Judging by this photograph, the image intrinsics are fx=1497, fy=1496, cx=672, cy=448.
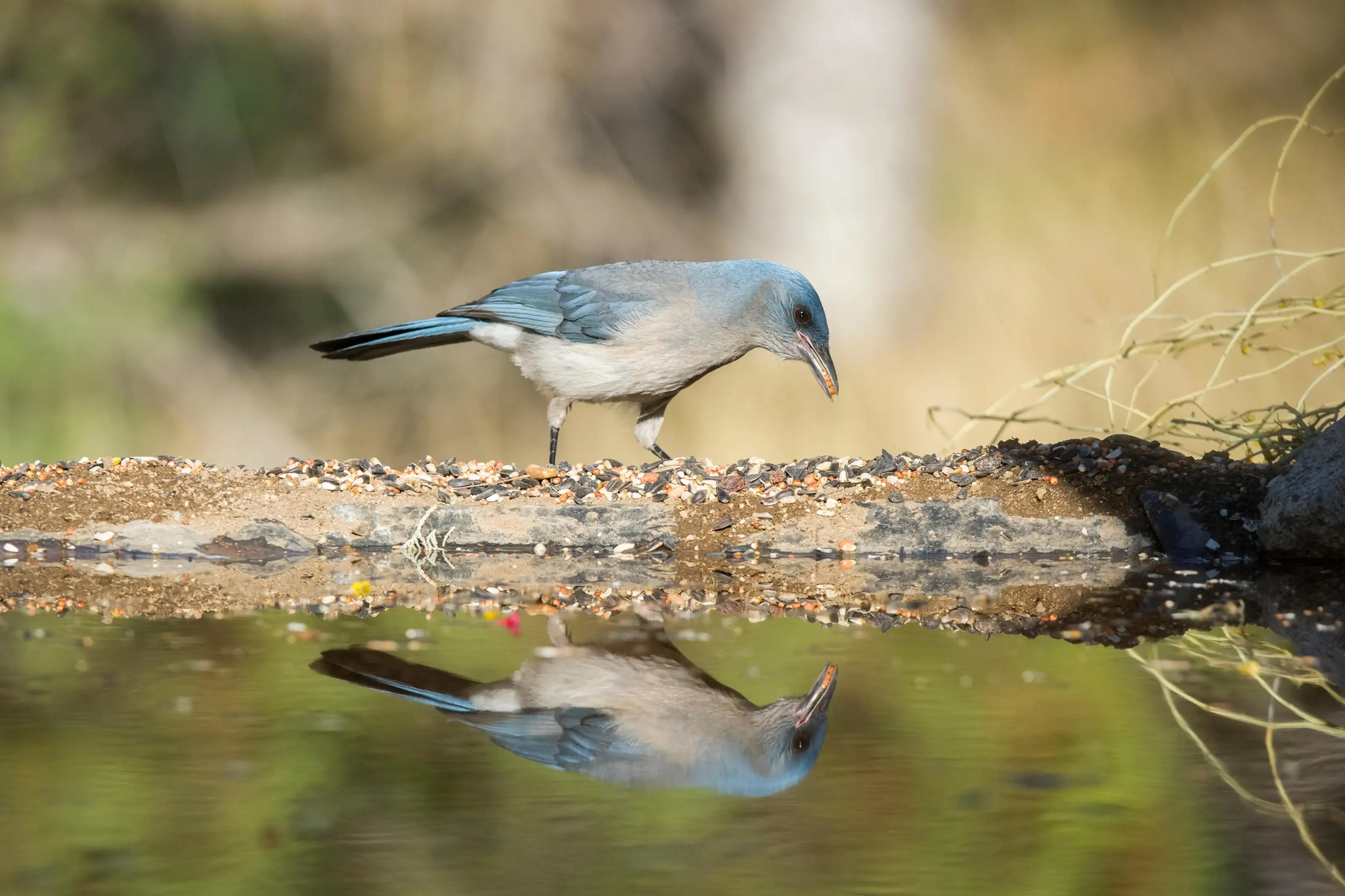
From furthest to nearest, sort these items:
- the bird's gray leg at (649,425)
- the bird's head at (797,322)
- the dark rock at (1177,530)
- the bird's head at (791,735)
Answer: the bird's gray leg at (649,425)
the bird's head at (797,322)
the dark rock at (1177,530)
the bird's head at (791,735)

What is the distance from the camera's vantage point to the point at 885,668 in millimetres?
2357

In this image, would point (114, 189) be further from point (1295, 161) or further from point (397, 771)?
point (397, 771)

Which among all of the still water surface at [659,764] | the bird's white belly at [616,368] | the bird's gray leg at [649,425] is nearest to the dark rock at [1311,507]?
the still water surface at [659,764]

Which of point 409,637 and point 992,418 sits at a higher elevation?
point 992,418

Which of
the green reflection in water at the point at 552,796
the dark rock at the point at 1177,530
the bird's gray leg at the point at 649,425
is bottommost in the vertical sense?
the green reflection in water at the point at 552,796

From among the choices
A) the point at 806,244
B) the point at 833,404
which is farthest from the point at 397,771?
the point at 806,244

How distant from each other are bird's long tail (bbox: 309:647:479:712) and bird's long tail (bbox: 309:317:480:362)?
267 centimetres

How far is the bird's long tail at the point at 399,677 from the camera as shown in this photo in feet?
7.10

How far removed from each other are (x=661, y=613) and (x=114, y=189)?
7603 mm

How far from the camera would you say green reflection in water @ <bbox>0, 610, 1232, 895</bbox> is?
1424 millimetres

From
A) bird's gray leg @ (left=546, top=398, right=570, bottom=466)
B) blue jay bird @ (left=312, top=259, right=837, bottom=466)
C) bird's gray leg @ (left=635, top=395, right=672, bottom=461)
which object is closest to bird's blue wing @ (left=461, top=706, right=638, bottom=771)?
blue jay bird @ (left=312, top=259, right=837, bottom=466)

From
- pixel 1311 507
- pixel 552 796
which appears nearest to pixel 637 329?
pixel 1311 507

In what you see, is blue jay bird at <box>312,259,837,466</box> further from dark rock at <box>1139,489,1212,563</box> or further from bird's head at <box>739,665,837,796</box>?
bird's head at <box>739,665,837,796</box>

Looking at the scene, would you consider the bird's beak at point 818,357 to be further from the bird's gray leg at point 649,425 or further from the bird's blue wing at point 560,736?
the bird's blue wing at point 560,736
